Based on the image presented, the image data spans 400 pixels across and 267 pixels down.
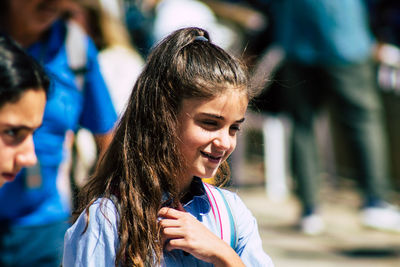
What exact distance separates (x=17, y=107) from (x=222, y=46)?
748 mm

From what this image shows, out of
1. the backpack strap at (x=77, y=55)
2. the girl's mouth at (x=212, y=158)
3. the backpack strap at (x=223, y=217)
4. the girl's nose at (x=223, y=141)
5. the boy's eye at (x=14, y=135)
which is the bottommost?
the backpack strap at (x=223, y=217)

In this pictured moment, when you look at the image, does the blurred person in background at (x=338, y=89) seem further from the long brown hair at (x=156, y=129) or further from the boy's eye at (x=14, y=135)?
the long brown hair at (x=156, y=129)

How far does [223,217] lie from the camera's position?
6.17 ft

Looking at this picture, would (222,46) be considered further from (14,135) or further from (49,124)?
(49,124)

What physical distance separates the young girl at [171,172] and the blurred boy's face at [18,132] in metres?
0.42

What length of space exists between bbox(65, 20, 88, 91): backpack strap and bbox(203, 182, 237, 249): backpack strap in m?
1.28

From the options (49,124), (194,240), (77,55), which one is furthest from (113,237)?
(77,55)

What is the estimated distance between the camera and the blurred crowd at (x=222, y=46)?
2.80m

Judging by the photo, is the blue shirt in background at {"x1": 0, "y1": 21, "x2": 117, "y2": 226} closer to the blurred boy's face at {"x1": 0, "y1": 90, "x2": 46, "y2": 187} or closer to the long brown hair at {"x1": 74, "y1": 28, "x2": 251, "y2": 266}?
the blurred boy's face at {"x1": 0, "y1": 90, "x2": 46, "y2": 187}

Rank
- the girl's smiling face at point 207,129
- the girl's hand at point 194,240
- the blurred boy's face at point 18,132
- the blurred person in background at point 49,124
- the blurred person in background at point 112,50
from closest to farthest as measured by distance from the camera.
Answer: the girl's hand at point 194,240 < the girl's smiling face at point 207,129 < the blurred boy's face at point 18,132 < the blurred person in background at point 49,124 < the blurred person in background at point 112,50

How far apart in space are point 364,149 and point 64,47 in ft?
9.06

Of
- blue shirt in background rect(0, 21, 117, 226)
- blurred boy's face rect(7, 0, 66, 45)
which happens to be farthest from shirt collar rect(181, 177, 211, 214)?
blurred boy's face rect(7, 0, 66, 45)

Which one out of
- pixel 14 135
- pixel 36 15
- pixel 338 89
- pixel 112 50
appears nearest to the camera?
pixel 14 135

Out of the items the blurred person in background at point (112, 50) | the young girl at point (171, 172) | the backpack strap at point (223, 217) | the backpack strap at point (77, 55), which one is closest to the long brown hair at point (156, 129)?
the young girl at point (171, 172)
